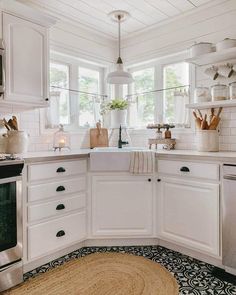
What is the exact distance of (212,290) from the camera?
5.83 feet

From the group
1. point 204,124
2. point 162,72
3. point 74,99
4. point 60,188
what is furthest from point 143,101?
point 60,188

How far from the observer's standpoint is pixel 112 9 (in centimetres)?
270

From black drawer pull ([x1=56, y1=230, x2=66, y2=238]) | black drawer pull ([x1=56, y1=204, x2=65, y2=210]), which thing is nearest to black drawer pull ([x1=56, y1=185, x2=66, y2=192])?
black drawer pull ([x1=56, y1=204, x2=65, y2=210])

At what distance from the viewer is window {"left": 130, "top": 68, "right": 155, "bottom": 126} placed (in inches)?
130

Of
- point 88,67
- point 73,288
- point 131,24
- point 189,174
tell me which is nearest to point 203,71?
point 131,24

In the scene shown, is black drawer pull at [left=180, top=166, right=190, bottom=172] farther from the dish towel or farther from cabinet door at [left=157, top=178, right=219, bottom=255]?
the dish towel

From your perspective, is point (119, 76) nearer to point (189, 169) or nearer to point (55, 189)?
point (189, 169)

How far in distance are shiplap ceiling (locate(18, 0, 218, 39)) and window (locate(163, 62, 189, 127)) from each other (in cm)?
56

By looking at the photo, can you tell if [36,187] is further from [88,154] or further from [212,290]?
[212,290]

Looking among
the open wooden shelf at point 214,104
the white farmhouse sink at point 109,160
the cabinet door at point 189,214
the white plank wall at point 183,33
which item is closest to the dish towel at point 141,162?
the white farmhouse sink at point 109,160

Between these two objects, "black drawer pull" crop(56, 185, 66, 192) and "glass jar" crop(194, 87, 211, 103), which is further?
"glass jar" crop(194, 87, 211, 103)

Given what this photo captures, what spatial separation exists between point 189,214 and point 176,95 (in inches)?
53.5

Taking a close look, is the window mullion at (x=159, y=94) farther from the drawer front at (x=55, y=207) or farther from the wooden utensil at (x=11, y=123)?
the wooden utensil at (x=11, y=123)

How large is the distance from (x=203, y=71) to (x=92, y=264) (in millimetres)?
2158
